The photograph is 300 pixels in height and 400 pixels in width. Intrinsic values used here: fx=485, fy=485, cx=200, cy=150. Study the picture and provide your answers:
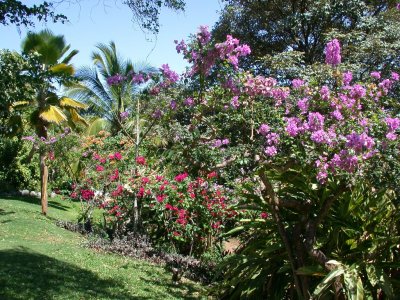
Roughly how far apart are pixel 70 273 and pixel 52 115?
432 inches

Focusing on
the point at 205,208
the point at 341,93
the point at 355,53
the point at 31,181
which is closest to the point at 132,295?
the point at 205,208

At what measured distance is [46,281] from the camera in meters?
6.31

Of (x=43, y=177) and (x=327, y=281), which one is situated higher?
(x=43, y=177)

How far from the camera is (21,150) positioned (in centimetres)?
2034

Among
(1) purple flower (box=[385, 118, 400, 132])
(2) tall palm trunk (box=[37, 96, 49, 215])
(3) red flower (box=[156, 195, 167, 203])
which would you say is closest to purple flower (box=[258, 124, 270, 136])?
(1) purple flower (box=[385, 118, 400, 132])

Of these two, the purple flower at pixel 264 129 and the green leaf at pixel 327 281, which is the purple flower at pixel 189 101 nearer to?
the purple flower at pixel 264 129

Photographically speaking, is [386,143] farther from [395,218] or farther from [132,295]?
[132,295]

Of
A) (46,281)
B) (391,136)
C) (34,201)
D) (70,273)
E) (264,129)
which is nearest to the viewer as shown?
(391,136)

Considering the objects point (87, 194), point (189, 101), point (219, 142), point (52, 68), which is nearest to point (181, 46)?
point (189, 101)

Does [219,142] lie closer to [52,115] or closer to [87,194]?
[87,194]

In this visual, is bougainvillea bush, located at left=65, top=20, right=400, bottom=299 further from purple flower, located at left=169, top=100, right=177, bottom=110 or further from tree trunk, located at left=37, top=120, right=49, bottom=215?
tree trunk, located at left=37, top=120, right=49, bottom=215

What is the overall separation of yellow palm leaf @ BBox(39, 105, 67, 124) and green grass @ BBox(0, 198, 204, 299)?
6.94m

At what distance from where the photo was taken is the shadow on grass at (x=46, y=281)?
5773 mm

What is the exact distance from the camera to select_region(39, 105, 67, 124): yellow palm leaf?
16.9m
